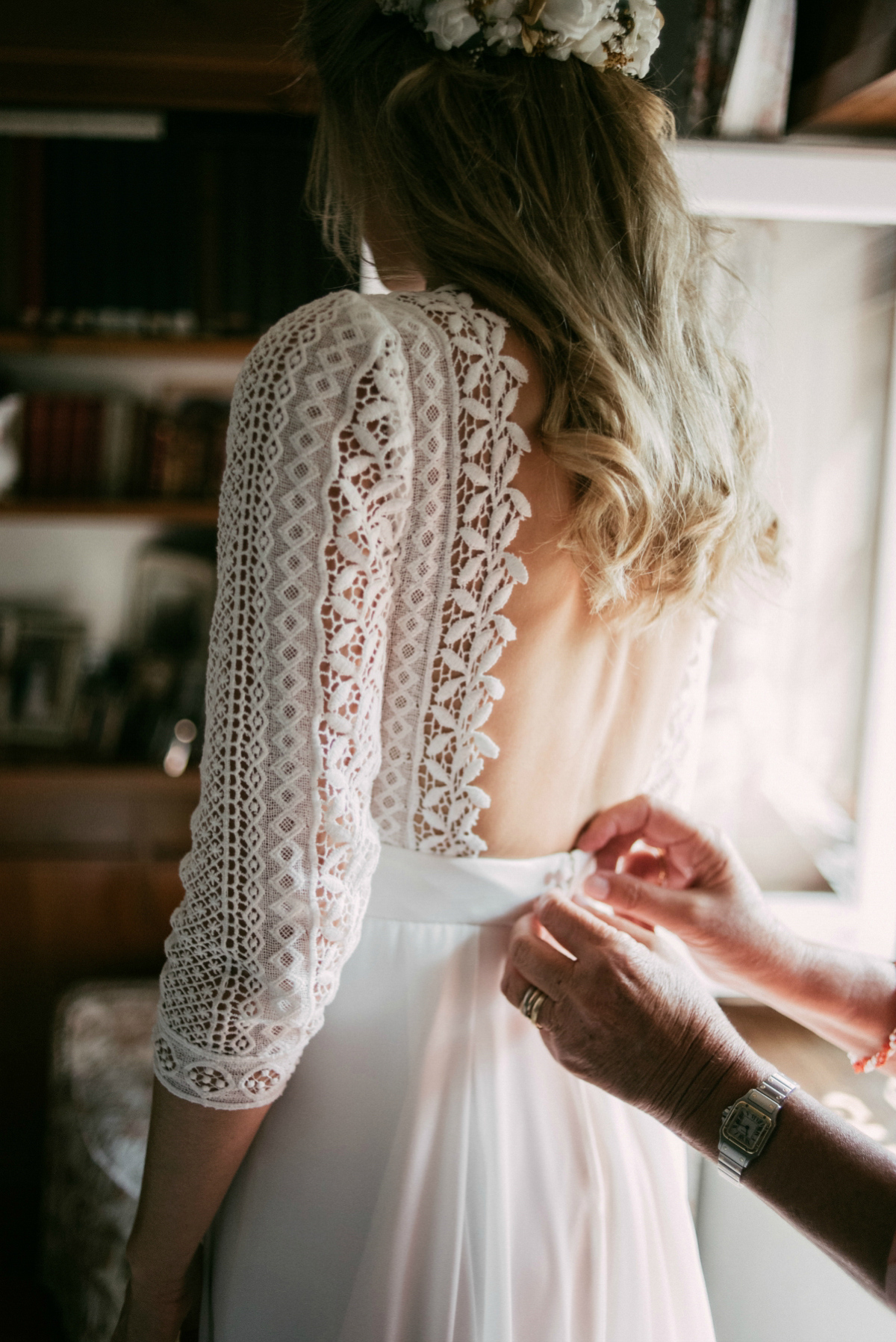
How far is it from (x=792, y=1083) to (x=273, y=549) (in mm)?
514

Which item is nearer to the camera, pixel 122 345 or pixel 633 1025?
→ pixel 633 1025

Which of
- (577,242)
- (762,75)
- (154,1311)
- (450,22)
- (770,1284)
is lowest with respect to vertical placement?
(770,1284)

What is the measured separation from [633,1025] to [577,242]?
0.57 metres

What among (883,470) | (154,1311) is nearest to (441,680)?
(154,1311)

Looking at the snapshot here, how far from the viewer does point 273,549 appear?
546 mm

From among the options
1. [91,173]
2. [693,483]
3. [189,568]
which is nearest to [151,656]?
[189,568]

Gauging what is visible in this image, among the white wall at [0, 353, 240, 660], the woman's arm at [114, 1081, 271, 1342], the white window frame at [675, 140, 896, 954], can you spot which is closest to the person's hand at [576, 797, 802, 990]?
the woman's arm at [114, 1081, 271, 1342]

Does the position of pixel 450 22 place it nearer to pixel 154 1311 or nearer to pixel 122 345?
pixel 154 1311

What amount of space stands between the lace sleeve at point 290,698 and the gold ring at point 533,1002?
0.15m

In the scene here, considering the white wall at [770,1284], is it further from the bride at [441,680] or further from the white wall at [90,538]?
the white wall at [90,538]

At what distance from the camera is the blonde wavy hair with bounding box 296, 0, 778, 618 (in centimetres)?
60

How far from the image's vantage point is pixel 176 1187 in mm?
630

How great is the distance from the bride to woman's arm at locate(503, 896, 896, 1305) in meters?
0.08

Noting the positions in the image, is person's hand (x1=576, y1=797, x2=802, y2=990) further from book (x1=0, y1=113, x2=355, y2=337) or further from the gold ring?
book (x1=0, y1=113, x2=355, y2=337)
